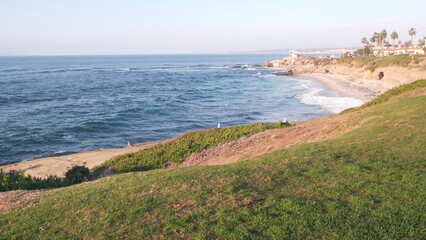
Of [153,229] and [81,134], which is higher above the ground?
[153,229]

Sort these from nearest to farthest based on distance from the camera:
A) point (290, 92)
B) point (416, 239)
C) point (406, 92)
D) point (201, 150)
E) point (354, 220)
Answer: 1. point (416, 239)
2. point (354, 220)
3. point (201, 150)
4. point (406, 92)
5. point (290, 92)

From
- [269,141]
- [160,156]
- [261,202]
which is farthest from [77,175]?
[261,202]

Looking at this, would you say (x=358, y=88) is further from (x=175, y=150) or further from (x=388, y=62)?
(x=175, y=150)

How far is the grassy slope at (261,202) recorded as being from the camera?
8.13 meters

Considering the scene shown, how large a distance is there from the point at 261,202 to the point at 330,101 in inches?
1859

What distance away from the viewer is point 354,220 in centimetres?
828

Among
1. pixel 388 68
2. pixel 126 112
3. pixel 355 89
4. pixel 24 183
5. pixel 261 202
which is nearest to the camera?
pixel 261 202

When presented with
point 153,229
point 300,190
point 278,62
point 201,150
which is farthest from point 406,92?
point 278,62

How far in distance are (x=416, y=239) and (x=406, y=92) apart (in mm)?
21788

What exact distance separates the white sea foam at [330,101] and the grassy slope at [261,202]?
34.6 metres

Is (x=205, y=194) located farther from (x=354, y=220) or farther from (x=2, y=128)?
(x=2, y=128)

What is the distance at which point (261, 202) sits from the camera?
9.45 m

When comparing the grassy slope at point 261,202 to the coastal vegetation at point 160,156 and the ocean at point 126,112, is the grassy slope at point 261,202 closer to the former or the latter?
the coastal vegetation at point 160,156


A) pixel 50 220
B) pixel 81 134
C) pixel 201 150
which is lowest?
pixel 81 134
